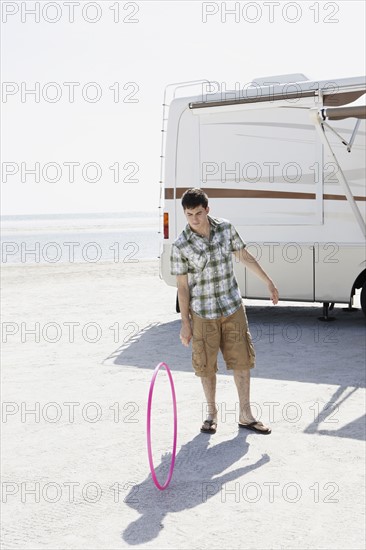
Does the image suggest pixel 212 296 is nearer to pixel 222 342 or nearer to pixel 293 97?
pixel 222 342

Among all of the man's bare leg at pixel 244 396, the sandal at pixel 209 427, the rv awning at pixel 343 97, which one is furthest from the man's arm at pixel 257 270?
the rv awning at pixel 343 97

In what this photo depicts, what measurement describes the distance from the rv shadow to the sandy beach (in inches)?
1.0

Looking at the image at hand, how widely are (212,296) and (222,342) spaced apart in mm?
429

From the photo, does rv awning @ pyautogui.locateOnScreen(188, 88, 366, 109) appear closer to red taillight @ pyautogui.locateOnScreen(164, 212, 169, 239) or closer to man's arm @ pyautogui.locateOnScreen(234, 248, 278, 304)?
red taillight @ pyautogui.locateOnScreen(164, 212, 169, 239)

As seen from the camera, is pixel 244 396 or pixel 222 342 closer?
pixel 222 342

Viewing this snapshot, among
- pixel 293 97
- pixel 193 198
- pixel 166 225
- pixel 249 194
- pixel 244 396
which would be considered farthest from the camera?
pixel 166 225

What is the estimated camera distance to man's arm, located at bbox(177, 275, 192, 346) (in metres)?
5.42

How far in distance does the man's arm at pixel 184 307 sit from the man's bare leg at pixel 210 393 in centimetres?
66

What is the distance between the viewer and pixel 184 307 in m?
5.53

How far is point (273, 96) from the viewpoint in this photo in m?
10.0

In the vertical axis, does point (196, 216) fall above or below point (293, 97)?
below

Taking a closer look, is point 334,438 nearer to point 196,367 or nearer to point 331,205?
point 196,367

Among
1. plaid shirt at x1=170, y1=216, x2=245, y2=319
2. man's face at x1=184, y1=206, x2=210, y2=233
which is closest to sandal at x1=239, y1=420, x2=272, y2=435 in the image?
plaid shirt at x1=170, y1=216, x2=245, y2=319

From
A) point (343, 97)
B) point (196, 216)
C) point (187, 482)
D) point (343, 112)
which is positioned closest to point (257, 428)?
point (187, 482)
